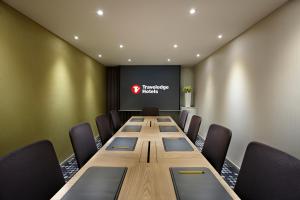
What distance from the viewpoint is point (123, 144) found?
6.84 ft

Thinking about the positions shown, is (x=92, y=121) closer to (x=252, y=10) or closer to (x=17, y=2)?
(x=17, y=2)

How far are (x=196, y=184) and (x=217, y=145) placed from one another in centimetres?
75

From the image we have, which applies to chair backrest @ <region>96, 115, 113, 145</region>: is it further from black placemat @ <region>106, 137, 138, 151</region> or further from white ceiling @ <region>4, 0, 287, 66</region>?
white ceiling @ <region>4, 0, 287, 66</region>

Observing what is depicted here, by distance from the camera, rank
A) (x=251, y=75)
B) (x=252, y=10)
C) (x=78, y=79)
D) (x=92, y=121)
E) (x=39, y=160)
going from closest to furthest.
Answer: (x=39, y=160) < (x=252, y=10) < (x=251, y=75) < (x=78, y=79) < (x=92, y=121)

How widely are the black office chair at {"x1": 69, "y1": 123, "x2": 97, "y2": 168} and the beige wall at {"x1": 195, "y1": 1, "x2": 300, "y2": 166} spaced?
228 centimetres

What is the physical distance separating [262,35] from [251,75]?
63 centimetres

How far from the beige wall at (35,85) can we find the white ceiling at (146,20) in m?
0.25

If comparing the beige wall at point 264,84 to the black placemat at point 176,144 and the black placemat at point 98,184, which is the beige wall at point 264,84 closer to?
the black placemat at point 176,144

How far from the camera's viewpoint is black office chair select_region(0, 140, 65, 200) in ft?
3.04

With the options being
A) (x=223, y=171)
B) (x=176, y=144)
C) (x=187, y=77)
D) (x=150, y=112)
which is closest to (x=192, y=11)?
(x=176, y=144)

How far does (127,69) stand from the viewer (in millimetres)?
7098

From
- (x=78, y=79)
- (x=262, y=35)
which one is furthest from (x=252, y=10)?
(x=78, y=79)

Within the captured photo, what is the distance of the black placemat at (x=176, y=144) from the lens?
6.33ft

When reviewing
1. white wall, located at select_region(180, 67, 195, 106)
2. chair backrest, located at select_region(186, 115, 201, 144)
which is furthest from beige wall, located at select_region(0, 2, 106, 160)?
white wall, located at select_region(180, 67, 195, 106)
